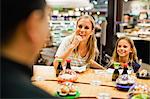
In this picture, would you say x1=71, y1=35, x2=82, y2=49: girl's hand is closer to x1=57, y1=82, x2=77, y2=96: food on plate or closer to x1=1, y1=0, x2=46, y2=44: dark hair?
x1=57, y1=82, x2=77, y2=96: food on plate

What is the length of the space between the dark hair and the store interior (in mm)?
5488

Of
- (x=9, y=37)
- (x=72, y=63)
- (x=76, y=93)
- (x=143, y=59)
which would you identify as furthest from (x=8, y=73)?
(x=143, y=59)

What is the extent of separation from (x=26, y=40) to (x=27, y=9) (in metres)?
0.08

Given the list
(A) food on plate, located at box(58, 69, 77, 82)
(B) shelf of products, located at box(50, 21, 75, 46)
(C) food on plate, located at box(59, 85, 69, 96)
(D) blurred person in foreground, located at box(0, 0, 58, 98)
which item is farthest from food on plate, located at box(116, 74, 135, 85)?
(B) shelf of products, located at box(50, 21, 75, 46)

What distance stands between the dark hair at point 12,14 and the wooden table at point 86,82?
1515 millimetres

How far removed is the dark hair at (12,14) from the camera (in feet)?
2.38

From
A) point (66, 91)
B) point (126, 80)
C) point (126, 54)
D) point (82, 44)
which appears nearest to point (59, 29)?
point (82, 44)

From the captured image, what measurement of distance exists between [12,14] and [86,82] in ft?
7.51

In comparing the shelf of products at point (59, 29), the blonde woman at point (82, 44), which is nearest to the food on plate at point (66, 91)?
the blonde woman at point (82, 44)

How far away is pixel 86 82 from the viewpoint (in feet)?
9.74

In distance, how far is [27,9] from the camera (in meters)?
0.74

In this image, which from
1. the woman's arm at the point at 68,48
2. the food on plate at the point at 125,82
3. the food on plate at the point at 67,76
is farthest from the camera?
the woman's arm at the point at 68,48

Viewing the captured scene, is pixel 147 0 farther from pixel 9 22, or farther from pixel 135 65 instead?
pixel 9 22

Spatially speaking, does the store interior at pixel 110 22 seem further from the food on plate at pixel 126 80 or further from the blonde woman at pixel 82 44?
the food on plate at pixel 126 80
